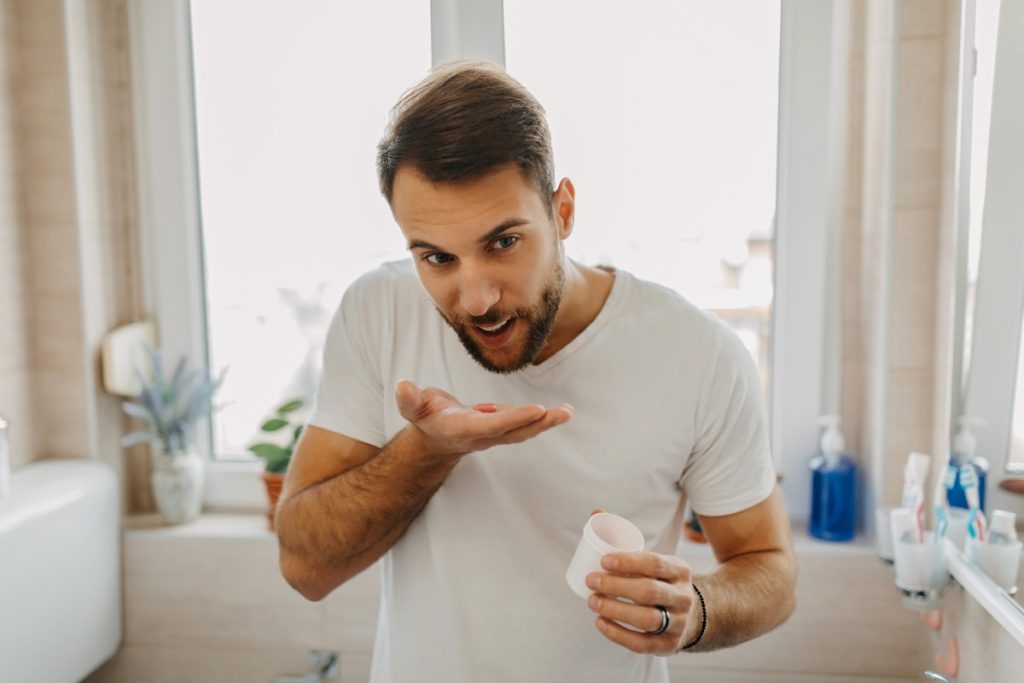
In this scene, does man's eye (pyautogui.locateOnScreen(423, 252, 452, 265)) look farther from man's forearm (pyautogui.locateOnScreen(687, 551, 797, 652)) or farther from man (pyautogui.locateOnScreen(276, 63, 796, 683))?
man's forearm (pyautogui.locateOnScreen(687, 551, 797, 652))

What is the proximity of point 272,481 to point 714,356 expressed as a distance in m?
1.09

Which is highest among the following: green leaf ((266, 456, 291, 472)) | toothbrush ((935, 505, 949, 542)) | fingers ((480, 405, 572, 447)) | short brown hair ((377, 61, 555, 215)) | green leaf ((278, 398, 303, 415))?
short brown hair ((377, 61, 555, 215))

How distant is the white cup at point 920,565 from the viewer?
1.55 metres

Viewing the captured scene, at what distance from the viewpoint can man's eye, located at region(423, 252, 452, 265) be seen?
1110mm

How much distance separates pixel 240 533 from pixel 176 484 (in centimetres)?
18

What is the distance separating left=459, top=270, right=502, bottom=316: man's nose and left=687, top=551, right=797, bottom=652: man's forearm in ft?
1.39

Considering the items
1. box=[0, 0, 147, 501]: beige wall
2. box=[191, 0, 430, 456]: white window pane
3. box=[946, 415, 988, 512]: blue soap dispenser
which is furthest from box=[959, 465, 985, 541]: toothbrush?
box=[0, 0, 147, 501]: beige wall

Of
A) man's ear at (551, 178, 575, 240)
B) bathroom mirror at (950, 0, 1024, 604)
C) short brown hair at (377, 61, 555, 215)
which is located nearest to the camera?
short brown hair at (377, 61, 555, 215)

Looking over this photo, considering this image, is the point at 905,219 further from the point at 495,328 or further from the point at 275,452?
the point at 275,452

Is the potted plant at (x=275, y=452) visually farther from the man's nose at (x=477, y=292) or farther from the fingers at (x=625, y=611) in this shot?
the fingers at (x=625, y=611)

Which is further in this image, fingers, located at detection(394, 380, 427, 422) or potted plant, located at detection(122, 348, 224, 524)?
potted plant, located at detection(122, 348, 224, 524)

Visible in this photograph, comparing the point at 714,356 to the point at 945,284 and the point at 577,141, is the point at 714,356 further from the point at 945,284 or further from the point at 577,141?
the point at 577,141

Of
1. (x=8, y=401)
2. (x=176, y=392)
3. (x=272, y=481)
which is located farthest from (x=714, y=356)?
(x=8, y=401)

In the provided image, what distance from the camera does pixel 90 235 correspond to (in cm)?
203
